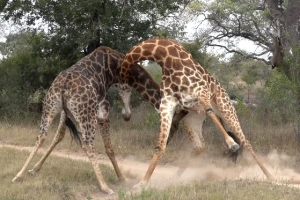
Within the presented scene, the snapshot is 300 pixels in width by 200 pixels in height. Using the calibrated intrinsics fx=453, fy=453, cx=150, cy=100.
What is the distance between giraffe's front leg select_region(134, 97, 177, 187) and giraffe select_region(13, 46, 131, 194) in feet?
2.33

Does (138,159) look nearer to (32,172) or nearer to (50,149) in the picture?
(50,149)

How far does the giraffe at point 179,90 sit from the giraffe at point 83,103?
55 cm

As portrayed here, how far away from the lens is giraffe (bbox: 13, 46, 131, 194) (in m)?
7.40

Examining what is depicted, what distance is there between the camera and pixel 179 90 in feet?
25.4

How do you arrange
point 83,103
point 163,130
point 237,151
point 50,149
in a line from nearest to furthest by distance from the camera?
point 83,103 → point 163,130 → point 50,149 → point 237,151

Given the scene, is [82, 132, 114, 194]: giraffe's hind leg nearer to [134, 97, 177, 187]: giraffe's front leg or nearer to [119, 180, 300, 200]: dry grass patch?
[134, 97, 177, 187]: giraffe's front leg

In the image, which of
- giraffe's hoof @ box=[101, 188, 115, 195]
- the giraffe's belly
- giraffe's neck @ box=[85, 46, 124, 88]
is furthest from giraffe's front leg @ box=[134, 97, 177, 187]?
giraffe's neck @ box=[85, 46, 124, 88]

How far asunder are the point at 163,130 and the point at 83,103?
4.60ft

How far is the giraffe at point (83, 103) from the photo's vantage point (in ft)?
24.3

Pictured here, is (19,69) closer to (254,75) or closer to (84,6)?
(84,6)

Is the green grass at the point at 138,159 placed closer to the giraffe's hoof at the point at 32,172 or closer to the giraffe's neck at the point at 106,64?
the giraffe's hoof at the point at 32,172

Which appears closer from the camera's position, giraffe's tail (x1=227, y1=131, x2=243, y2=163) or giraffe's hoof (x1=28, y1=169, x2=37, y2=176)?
giraffe's hoof (x1=28, y1=169, x2=37, y2=176)

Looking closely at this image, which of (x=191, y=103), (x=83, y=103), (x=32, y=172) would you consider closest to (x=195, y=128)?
(x=191, y=103)

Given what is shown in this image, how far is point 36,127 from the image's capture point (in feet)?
43.2
